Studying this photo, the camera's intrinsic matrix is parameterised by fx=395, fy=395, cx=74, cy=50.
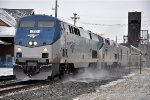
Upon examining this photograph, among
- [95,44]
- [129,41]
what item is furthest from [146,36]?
[95,44]

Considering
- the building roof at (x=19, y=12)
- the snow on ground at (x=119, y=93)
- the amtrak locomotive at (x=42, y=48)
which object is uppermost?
the building roof at (x=19, y=12)

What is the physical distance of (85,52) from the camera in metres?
29.4

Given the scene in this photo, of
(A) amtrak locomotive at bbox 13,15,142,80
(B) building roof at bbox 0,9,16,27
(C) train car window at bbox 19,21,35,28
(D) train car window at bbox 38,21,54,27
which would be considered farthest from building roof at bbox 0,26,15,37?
(D) train car window at bbox 38,21,54,27

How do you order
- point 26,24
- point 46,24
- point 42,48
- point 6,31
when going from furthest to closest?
point 6,31 < point 26,24 < point 46,24 < point 42,48

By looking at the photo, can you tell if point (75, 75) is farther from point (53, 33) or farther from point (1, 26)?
point (1, 26)

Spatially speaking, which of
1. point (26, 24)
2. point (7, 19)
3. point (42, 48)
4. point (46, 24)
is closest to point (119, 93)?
point (42, 48)

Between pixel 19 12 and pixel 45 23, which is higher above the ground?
pixel 19 12

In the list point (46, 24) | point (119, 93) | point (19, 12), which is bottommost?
point (119, 93)

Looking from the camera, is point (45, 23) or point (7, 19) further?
point (7, 19)

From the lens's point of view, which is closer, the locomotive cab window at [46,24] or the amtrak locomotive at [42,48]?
the amtrak locomotive at [42,48]

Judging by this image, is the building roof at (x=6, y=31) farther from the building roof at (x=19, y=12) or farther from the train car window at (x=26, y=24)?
the train car window at (x=26, y=24)

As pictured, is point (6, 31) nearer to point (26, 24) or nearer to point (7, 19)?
point (7, 19)

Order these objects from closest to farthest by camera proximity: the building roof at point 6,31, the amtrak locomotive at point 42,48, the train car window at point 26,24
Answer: the amtrak locomotive at point 42,48, the train car window at point 26,24, the building roof at point 6,31

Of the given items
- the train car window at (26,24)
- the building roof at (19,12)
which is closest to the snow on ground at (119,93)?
the train car window at (26,24)
